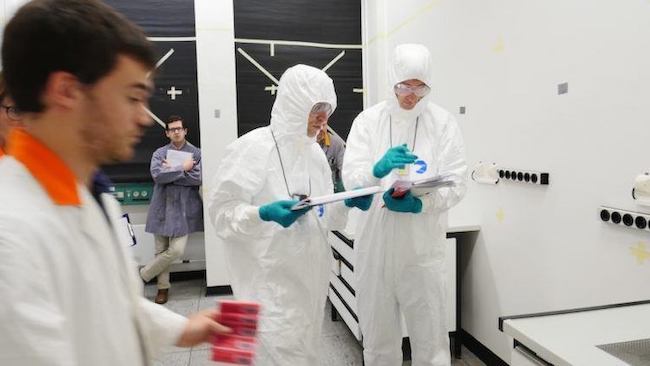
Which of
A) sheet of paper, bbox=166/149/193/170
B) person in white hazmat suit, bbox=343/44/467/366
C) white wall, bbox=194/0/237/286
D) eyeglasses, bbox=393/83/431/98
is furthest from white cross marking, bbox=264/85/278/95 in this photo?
eyeglasses, bbox=393/83/431/98

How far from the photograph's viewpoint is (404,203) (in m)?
1.74

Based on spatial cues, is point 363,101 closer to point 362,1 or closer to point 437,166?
point 362,1

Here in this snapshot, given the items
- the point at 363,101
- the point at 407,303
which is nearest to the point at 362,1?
the point at 363,101

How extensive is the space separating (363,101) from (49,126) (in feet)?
12.8

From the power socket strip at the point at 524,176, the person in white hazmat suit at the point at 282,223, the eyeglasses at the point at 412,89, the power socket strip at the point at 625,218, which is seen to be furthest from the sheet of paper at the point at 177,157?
the power socket strip at the point at 625,218

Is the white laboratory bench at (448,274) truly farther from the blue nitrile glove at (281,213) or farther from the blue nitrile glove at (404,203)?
the blue nitrile glove at (281,213)

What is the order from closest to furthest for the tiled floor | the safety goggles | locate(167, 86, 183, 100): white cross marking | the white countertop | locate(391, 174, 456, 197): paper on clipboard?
locate(391, 174, 456, 197): paper on clipboard
the safety goggles
the white countertop
the tiled floor
locate(167, 86, 183, 100): white cross marking

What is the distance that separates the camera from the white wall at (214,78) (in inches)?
139

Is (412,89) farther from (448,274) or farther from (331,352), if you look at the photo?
(331,352)

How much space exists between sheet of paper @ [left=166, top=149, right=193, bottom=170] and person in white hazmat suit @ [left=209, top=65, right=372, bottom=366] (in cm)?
217

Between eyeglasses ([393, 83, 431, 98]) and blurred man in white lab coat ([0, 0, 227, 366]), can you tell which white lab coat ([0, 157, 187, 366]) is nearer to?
blurred man in white lab coat ([0, 0, 227, 366])

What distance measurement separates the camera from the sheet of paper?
11.9 ft

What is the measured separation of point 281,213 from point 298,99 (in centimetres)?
46

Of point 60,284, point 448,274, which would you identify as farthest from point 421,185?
point 60,284
